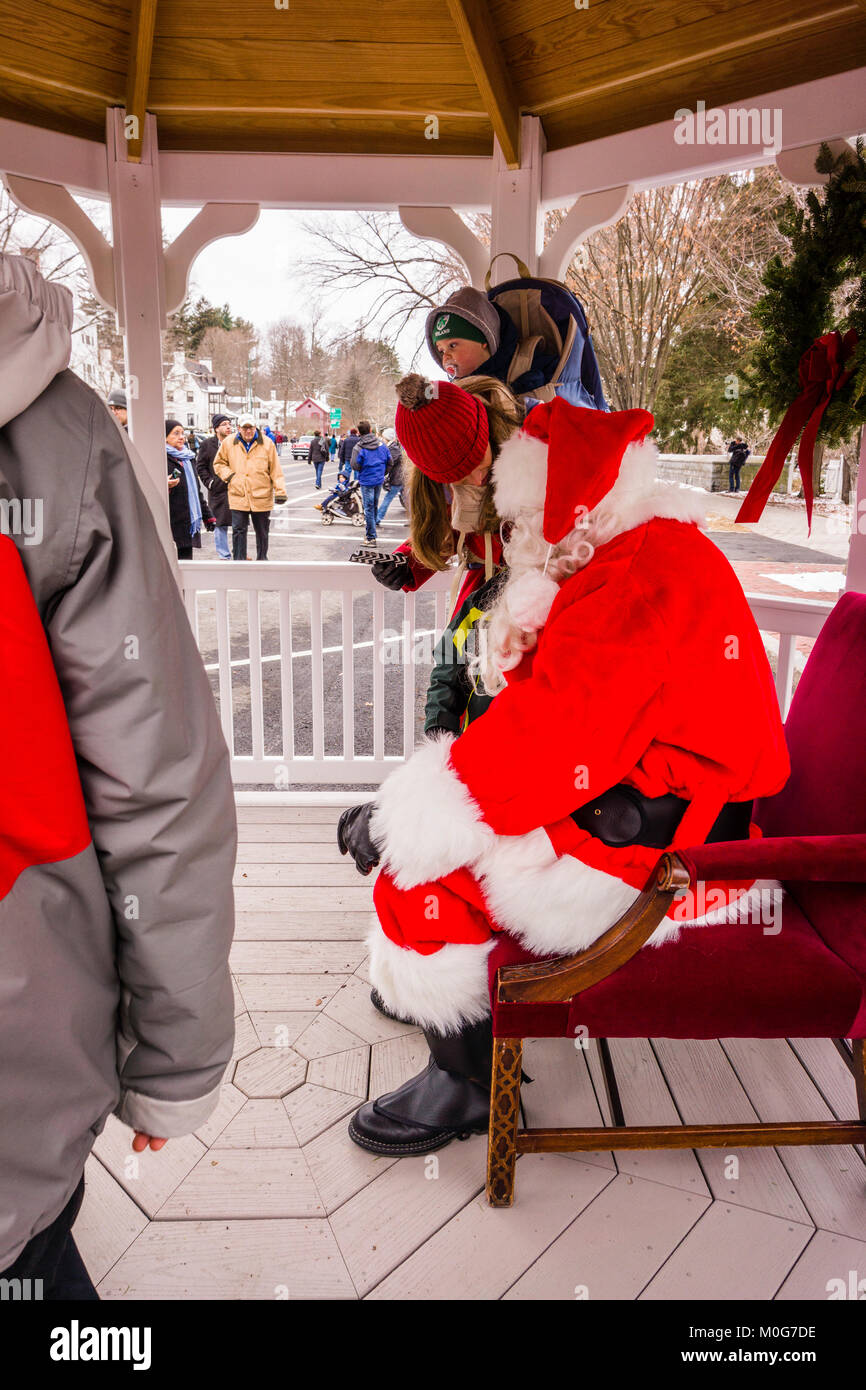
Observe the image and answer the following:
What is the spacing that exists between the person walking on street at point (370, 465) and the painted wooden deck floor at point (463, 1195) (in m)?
5.36

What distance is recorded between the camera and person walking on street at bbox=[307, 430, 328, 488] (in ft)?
25.8

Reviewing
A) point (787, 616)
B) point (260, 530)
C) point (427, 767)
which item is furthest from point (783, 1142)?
point (260, 530)

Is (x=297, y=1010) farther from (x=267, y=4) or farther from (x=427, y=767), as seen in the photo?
(x=267, y=4)

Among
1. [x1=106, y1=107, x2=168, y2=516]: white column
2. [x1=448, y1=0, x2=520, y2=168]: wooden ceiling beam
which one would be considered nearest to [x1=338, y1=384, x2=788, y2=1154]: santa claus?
[x1=448, y1=0, x2=520, y2=168]: wooden ceiling beam

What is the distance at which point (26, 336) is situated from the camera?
2.38ft


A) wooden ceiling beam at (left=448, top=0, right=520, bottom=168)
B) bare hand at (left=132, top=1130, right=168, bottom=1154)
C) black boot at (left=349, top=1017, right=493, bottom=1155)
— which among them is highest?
wooden ceiling beam at (left=448, top=0, right=520, bottom=168)

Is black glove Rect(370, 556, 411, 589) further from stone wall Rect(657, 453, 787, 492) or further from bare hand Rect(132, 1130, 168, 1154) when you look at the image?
bare hand Rect(132, 1130, 168, 1154)

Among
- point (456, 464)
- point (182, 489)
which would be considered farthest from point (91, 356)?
point (456, 464)

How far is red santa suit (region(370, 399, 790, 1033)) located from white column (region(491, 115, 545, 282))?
5.60 ft

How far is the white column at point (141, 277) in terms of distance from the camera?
3.05 meters

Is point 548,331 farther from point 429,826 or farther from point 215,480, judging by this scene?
point 215,480

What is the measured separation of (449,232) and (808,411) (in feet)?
5.15

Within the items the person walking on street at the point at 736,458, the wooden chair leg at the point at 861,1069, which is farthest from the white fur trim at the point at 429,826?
the person walking on street at the point at 736,458
